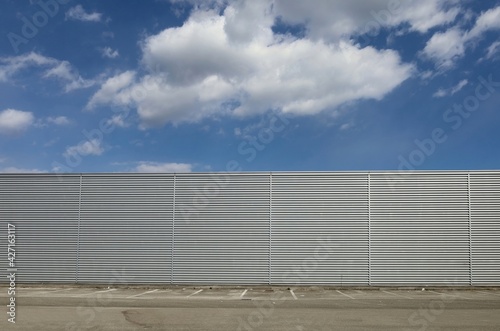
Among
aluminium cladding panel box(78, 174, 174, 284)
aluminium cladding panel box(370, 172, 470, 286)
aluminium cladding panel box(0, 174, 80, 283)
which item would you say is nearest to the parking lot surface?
aluminium cladding panel box(370, 172, 470, 286)

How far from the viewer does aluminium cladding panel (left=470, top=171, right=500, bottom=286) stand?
22422mm

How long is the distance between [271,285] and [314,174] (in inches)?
229

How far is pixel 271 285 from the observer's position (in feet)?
74.0

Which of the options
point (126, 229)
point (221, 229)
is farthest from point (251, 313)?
point (126, 229)

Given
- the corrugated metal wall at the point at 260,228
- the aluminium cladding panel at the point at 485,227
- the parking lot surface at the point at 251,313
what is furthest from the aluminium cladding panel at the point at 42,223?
the aluminium cladding panel at the point at 485,227

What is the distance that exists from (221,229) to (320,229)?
487 cm

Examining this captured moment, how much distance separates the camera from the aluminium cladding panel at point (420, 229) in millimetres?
22469

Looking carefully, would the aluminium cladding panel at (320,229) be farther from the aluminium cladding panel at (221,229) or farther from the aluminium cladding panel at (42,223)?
the aluminium cladding panel at (42,223)

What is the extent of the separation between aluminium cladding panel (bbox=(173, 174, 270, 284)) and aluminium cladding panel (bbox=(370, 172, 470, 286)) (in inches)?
216

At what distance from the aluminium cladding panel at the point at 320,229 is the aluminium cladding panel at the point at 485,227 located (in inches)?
206

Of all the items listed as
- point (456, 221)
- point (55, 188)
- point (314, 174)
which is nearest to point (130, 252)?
point (55, 188)

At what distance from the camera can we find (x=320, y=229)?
74.7 feet

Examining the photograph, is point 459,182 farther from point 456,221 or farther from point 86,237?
point 86,237

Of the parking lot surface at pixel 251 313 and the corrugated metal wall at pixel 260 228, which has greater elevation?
the corrugated metal wall at pixel 260 228
